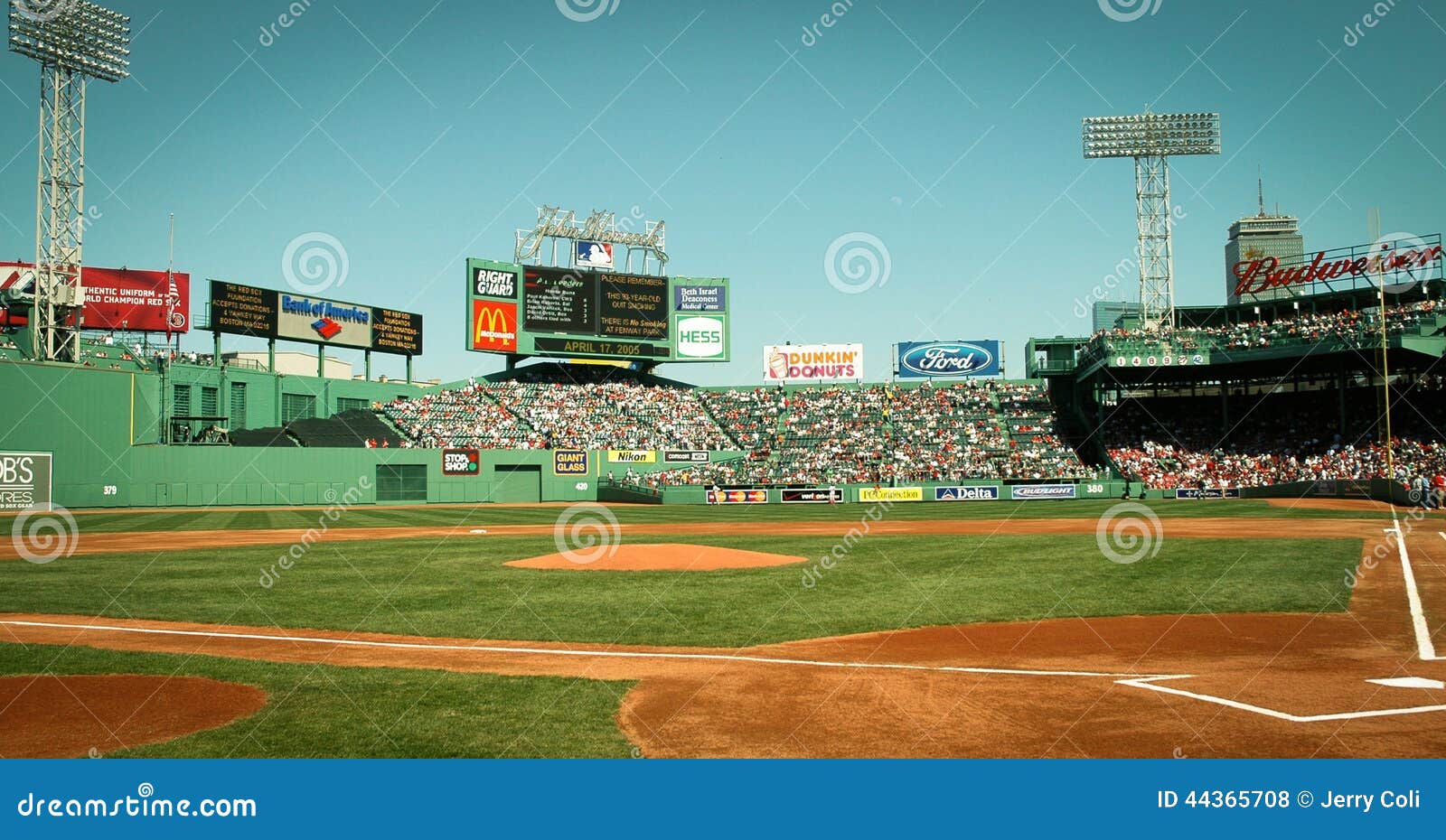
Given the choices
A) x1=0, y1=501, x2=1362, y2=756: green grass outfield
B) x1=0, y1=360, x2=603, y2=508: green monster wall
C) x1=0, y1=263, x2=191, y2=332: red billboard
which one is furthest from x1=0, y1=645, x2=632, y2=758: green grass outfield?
x1=0, y1=263, x2=191, y2=332: red billboard

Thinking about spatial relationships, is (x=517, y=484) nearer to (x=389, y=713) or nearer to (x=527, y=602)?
(x=527, y=602)

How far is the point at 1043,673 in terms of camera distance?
30.0 ft

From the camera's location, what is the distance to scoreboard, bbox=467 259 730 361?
58000 mm

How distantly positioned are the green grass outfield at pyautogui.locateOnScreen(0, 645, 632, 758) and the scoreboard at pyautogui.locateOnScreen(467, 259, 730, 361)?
1939 inches

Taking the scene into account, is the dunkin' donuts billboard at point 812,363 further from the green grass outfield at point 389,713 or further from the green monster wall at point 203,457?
the green grass outfield at point 389,713

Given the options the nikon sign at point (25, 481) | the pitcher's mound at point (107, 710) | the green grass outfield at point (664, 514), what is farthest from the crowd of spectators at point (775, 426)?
the pitcher's mound at point (107, 710)

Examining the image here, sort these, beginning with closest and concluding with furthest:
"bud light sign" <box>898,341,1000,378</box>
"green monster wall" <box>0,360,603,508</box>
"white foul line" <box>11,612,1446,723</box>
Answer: "white foul line" <box>11,612,1446,723</box> → "green monster wall" <box>0,360,603,508</box> → "bud light sign" <box>898,341,1000,378</box>

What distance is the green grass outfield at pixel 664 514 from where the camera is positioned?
114ft

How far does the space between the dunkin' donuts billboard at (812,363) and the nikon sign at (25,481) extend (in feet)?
140

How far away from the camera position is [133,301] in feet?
182

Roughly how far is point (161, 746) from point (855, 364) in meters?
60.2

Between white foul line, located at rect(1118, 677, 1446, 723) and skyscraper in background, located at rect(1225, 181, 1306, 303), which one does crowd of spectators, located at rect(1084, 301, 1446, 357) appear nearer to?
white foul line, located at rect(1118, 677, 1446, 723)

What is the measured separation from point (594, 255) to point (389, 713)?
56.2 metres

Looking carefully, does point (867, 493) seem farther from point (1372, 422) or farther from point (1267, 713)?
point (1267, 713)
